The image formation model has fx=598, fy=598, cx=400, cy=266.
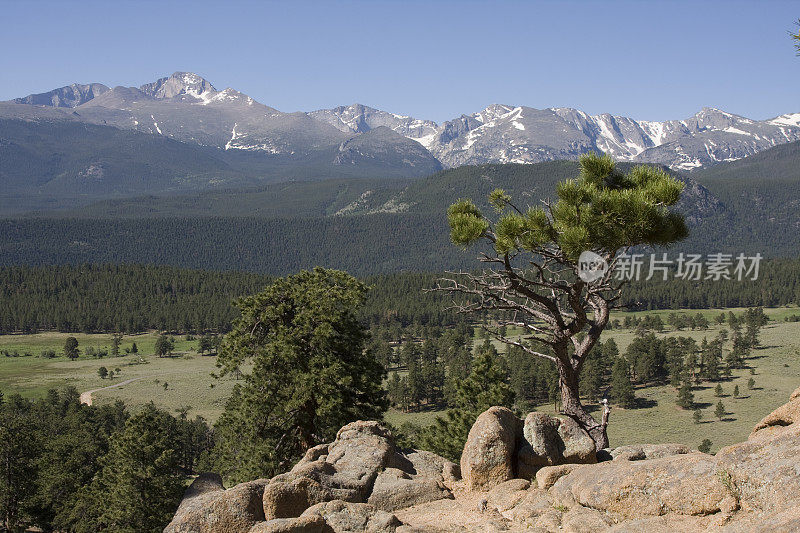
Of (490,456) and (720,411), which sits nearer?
(490,456)

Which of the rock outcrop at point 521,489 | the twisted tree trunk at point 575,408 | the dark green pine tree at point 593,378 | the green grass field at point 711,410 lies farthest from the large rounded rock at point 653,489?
the dark green pine tree at point 593,378

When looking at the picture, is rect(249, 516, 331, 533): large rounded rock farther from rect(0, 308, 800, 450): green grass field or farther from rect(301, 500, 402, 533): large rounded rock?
rect(0, 308, 800, 450): green grass field

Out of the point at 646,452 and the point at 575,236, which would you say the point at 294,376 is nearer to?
the point at 646,452

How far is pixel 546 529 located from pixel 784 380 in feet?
413

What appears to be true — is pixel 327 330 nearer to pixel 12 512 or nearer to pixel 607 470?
pixel 607 470

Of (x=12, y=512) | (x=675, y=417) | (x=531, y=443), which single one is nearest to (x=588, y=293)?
(x=531, y=443)

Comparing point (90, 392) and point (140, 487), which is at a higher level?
point (140, 487)

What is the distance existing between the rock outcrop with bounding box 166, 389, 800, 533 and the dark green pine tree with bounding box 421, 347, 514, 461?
24.0m

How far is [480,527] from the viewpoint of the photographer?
15500 millimetres

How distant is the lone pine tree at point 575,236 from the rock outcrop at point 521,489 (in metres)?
2.67

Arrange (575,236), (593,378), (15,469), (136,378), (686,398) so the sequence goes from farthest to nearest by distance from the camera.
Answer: (136,378)
(593,378)
(686,398)
(15,469)
(575,236)

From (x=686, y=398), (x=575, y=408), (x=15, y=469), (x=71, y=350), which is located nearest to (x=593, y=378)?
(x=686, y=398)

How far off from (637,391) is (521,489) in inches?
4860

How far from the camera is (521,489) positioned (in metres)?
17.3
